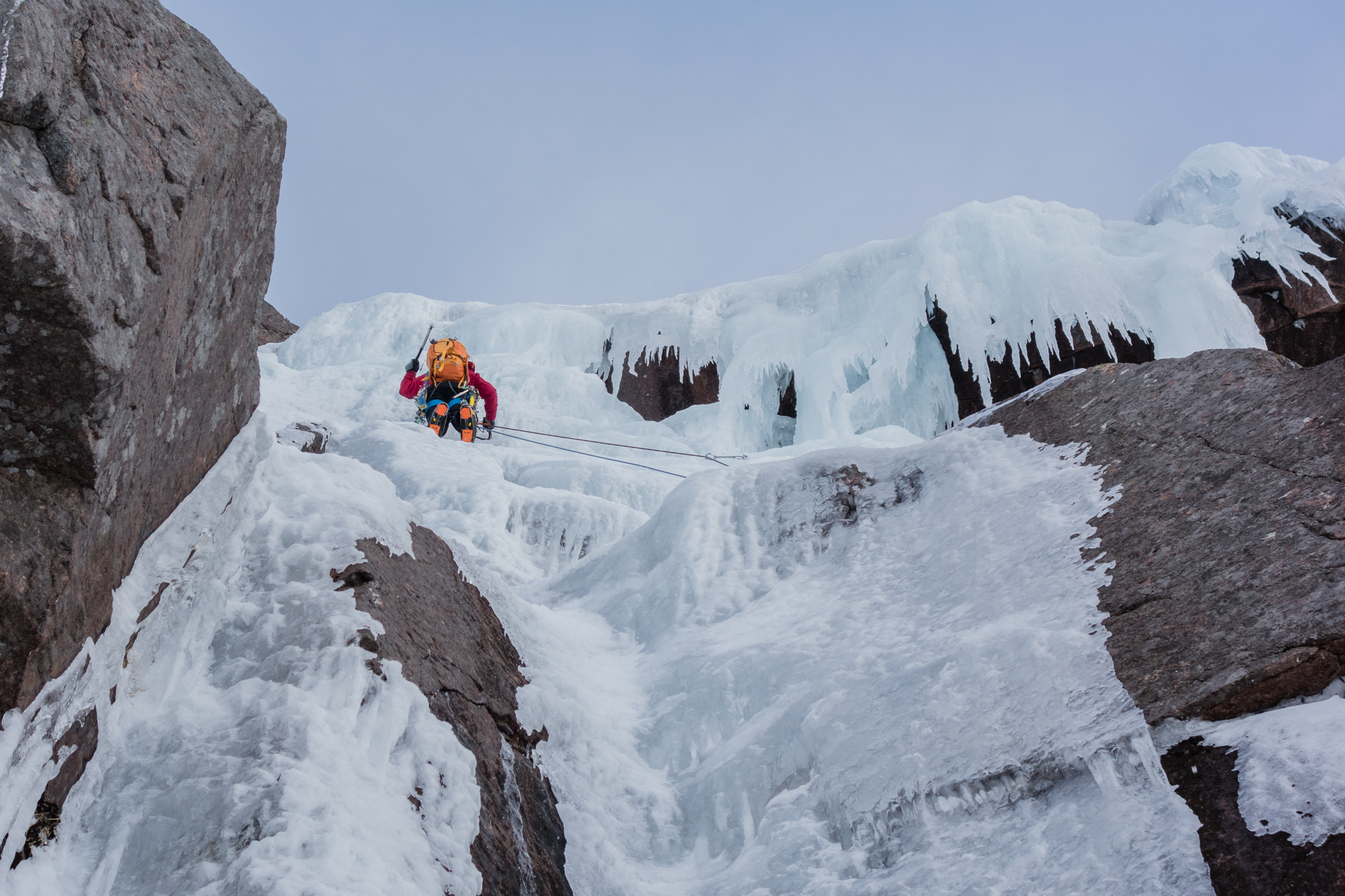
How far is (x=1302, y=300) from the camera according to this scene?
11242mm

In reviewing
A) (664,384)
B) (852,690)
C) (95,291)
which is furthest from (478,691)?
(664,384)

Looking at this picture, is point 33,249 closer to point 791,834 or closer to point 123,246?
point 123,246

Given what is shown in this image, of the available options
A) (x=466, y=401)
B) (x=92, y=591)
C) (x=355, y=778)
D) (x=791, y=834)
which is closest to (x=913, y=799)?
(x=791, y=834)

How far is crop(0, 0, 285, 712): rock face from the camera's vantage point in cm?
187

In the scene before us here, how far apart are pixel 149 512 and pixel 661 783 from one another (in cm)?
212

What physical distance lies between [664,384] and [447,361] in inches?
281

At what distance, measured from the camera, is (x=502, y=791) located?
2.70m

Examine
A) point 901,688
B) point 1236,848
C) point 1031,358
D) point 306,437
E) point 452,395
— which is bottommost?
point 1236,848

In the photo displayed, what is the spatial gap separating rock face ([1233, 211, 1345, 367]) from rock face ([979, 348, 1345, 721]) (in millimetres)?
9185

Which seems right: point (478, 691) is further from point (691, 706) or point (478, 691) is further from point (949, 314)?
point (949, 314)

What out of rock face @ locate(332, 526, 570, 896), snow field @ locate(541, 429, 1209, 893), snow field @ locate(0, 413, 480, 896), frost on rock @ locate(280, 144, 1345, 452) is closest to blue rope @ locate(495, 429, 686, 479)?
frost on rock @ locate(280, 144, 1345, 452)

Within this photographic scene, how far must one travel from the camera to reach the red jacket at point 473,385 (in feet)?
34.0

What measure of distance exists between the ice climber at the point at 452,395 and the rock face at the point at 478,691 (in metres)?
6.90

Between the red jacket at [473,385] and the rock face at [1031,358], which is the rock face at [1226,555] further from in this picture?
the rock face at [1031,358]
